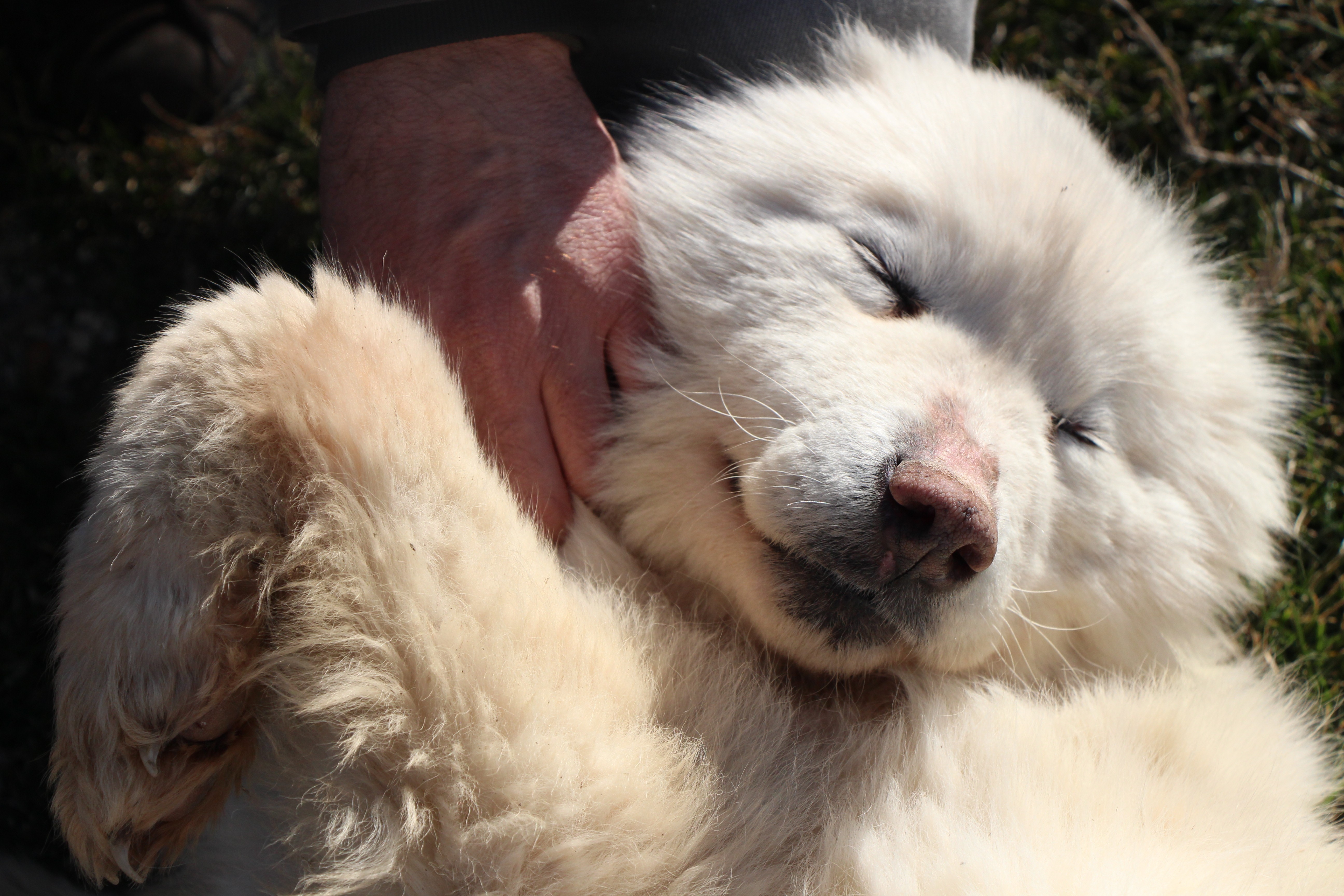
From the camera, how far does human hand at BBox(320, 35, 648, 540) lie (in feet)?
7.19

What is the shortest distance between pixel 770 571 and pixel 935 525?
0.37 m

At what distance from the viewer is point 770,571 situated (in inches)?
78.7

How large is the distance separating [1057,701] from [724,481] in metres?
0.94

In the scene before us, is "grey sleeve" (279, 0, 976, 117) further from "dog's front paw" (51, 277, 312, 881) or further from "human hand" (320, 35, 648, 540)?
"dog's front paw" (51, 277, 312, 881)

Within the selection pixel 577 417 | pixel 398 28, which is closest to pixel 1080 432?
pixel 577 417

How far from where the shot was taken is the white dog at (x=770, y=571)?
158 cm

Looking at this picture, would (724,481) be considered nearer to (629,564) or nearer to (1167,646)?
(629,564)

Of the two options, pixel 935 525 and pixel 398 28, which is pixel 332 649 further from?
pixel 398 28

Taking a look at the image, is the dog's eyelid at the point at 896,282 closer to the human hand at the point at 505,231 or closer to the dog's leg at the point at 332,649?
the human hand at the point at 505,231

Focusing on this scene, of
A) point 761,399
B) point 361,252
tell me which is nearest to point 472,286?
point 361,252

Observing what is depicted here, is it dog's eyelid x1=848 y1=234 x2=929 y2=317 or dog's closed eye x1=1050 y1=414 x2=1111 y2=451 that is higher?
dog's eyelid x1=848 y1=234 x2=929 y2=317

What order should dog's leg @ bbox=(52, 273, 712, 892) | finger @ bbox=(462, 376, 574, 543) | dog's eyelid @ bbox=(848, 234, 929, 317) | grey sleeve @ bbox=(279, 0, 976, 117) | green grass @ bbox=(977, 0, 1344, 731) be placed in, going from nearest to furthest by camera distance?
dog's leg @ bbox=(52, 273, 712, 892), finger @ bbox=(462, 376, 574, 543), dog's eyelid @ bbox=(848, 234, 929, 317), grey sleeve @ bbox=(279, 0, 976, 117), green grass @ bbox=(977, 0, 1344, 731)

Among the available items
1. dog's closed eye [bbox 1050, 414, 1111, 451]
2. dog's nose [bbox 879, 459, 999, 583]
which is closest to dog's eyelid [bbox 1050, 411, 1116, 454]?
dog's closed eye [bbox 1050, 414, 1111, 451]

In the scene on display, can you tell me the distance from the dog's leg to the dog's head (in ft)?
1.72
